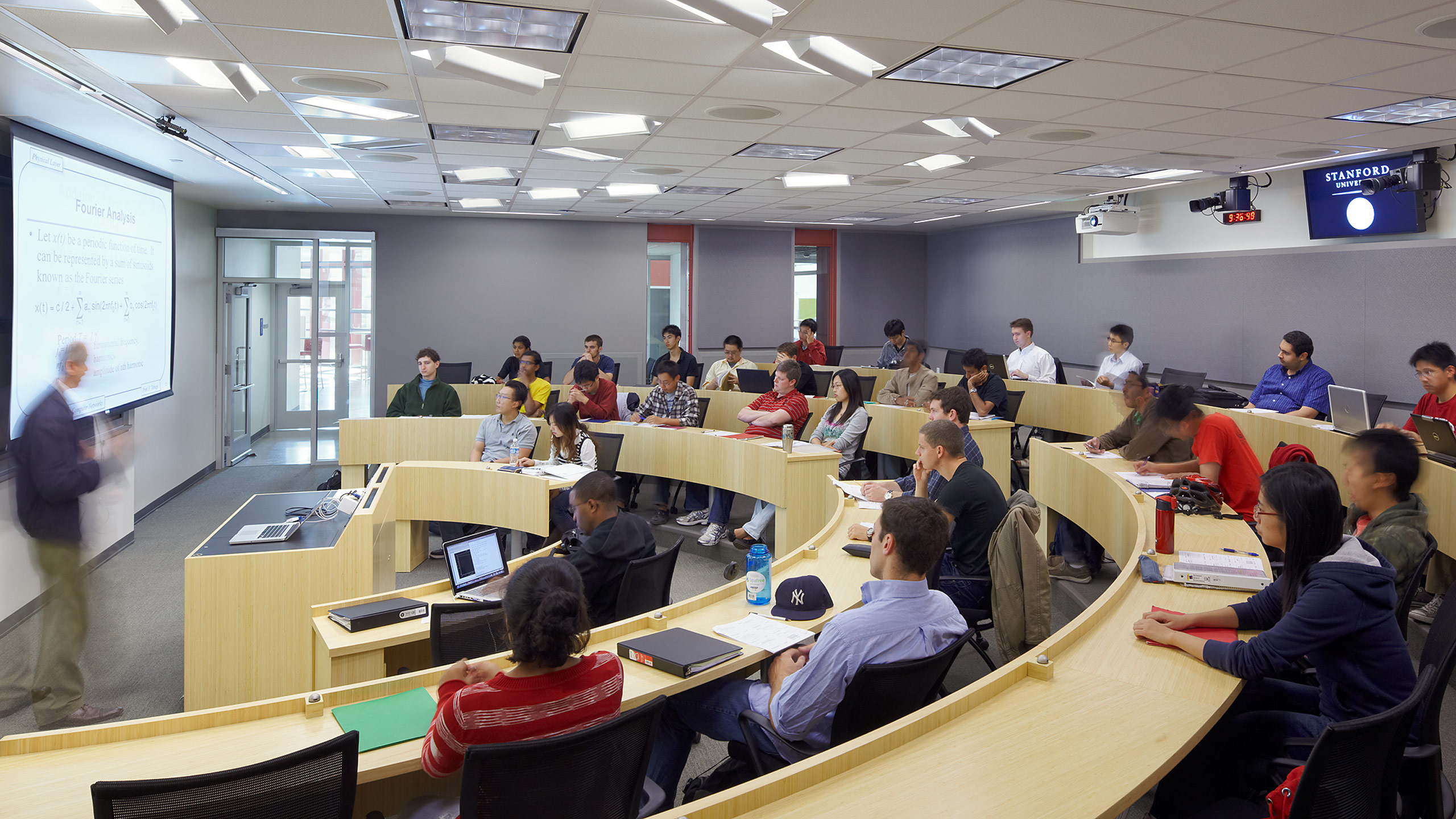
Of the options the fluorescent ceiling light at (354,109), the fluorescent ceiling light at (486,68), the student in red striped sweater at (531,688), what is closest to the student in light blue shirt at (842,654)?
the student in red striped sweater at (531,688)

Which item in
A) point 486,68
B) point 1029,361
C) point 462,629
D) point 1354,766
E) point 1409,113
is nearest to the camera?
point 1354,766

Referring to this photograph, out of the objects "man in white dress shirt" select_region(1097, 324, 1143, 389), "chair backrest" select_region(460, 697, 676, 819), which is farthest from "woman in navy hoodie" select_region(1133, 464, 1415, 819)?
"man in white dress shirt" select_region(1097, 324, 1143, 389)

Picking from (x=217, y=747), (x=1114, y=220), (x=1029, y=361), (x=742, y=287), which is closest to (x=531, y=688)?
(x=217, y=747)

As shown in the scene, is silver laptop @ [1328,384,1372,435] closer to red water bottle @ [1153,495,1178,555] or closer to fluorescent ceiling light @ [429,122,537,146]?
red water bottle @ [1153,495,1178,555]

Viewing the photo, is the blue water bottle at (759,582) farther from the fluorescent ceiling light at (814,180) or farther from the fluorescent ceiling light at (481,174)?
the fluorescent ceiling light at (481,174)

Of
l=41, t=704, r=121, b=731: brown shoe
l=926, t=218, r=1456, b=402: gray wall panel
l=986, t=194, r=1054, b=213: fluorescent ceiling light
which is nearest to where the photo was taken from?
l=41, t=704, r=121, b=731: brown shoe

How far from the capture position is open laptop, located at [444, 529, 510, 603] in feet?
11.2

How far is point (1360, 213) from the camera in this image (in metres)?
7.30

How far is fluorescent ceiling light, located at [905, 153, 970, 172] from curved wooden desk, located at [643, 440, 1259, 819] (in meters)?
4.57

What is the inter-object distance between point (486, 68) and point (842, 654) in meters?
3.14

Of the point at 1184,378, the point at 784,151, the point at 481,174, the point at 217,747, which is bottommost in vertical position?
the point at 217,747

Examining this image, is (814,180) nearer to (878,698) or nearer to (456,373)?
(456,373)

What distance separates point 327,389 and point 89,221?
5018 millimetres

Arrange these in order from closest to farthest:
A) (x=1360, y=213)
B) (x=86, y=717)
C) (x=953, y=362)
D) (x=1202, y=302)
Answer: (x=86, y=717)
(x=1360, y=213)
(x=1202, y=302)
(x=953, y=362)
